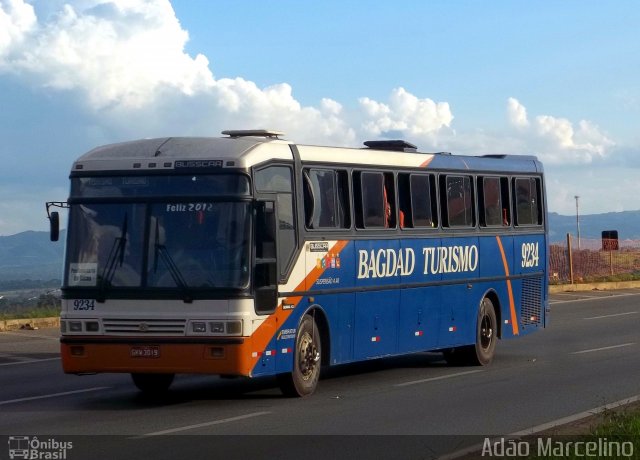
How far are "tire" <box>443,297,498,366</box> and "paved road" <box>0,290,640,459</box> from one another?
0.32 metres

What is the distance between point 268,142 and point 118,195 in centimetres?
189

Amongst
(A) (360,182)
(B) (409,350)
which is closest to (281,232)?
(A) (360,182)

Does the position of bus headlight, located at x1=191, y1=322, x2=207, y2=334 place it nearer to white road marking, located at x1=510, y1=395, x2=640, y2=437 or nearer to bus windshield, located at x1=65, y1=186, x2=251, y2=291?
bus windshield, located at x1=65, y1=186, x2=251, y2=291

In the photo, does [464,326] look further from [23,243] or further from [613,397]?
[23,243]

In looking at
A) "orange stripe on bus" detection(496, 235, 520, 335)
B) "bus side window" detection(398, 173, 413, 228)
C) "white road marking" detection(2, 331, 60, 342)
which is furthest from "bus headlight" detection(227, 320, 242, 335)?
"white road marking" detection(2, 331, 60, 342)

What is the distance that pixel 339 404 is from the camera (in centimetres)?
1473

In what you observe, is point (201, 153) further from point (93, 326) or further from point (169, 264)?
point (93, 326)

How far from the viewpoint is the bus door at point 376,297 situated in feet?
54.7

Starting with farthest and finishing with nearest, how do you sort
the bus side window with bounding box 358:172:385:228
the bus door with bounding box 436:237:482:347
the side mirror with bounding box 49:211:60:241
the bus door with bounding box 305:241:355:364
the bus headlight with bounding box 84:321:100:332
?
1. the bus door with bounding box 436:237:482:347
2. the bus side window with bounding box 358:172:385:228
3. the bus door with bounding box 305:241:355:364
4. the side mirror with bounding box 49:211:60:241
5. the bus headlight with bounding box 84:321:100:332

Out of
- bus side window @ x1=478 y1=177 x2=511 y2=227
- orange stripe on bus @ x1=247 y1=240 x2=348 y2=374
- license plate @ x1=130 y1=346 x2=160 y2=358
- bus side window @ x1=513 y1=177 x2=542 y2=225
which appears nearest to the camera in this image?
license plate @ x1=130 y1=346 x2=160 y2=358

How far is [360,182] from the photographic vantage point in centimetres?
1692

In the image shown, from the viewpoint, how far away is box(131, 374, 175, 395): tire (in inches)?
623

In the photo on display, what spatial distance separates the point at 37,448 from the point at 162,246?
3.46 meters

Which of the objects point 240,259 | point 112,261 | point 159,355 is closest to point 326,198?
point 240,259
